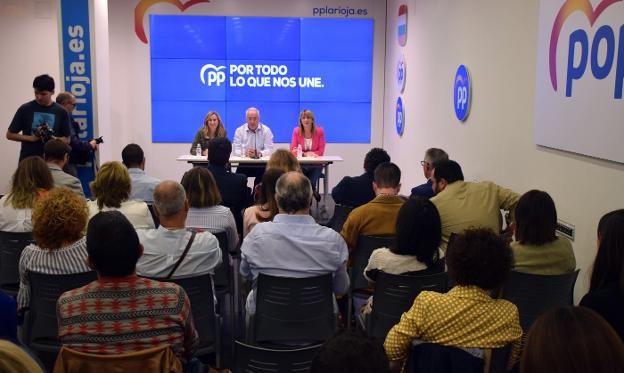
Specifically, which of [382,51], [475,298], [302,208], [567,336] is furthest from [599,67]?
[382,51]

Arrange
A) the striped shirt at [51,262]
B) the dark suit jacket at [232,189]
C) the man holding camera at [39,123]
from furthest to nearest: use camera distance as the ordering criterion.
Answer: the man holding camera at [39,123]
the dark suit jacket at [232,189]
the striped shirt at [51,262]

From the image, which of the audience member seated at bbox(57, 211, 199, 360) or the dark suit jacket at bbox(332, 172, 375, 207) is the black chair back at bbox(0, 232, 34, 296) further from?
the dark suit jacket at bbox(332, 172, 375, 207)

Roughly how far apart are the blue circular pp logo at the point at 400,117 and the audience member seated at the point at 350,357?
8.04m

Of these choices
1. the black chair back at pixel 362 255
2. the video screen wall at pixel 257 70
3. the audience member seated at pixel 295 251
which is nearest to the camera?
the audience member seated at pixel 295 251

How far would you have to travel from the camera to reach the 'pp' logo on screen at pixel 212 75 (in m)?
10.2

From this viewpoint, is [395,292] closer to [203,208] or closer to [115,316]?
[115,316]

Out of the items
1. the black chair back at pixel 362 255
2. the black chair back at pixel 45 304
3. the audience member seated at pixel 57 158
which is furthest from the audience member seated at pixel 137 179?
the black chair back at pixel 45 304

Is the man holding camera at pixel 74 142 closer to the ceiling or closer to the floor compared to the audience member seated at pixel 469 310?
closer to the ceiling

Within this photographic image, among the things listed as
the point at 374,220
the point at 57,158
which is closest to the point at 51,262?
the point at 374,220

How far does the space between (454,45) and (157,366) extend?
573 centimetres

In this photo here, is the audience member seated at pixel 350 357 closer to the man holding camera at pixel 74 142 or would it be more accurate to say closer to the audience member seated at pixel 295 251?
the audience member seated at pixel 295 251

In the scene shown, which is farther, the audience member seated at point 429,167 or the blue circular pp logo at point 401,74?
the blue circular pp logo at point 401,74

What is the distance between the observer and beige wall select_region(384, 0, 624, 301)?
416 cm

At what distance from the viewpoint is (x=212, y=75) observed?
33.7ft
